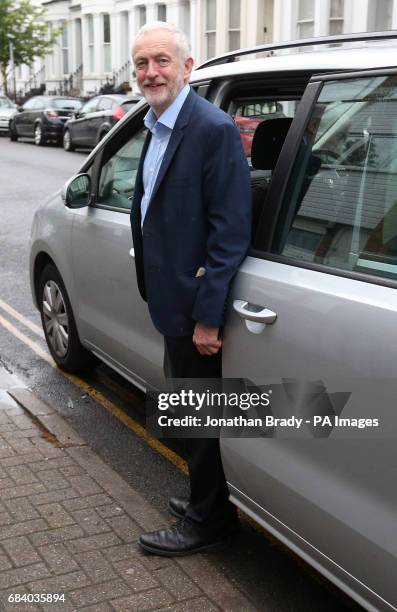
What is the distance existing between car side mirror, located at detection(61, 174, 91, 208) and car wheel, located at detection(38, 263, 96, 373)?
59 centimetres

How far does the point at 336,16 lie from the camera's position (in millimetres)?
24891

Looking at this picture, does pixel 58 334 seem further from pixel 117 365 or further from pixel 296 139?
pixel 296 139

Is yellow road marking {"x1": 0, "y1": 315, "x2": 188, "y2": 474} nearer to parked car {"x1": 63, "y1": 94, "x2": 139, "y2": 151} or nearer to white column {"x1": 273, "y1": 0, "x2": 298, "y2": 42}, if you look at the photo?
parked car {"x1": 63, "y1": 94, "x2": 139, "y2": 151}

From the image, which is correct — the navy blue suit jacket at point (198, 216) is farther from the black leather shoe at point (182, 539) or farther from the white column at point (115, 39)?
the white column at point (115, 39)

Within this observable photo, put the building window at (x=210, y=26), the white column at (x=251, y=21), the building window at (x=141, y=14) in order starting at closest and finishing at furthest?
the white column at (x=251, y=21), the building window at (x=210, y=26), the building window at (x=141, y=14)

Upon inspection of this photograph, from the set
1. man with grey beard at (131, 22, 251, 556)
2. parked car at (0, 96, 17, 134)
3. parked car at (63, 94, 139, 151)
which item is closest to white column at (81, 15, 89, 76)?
parked car at (0, 96, 17, 134)

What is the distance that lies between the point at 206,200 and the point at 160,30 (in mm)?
627

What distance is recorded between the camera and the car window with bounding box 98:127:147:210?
14.9 ft

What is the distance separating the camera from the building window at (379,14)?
2320 cm

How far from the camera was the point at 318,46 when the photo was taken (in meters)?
3.34

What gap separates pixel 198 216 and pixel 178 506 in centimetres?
141

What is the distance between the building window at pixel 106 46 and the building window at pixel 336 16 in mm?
17904

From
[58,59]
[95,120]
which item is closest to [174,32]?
[95,120]

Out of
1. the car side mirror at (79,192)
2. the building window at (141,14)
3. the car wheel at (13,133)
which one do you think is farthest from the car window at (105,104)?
the car side mirror at (79,192)
